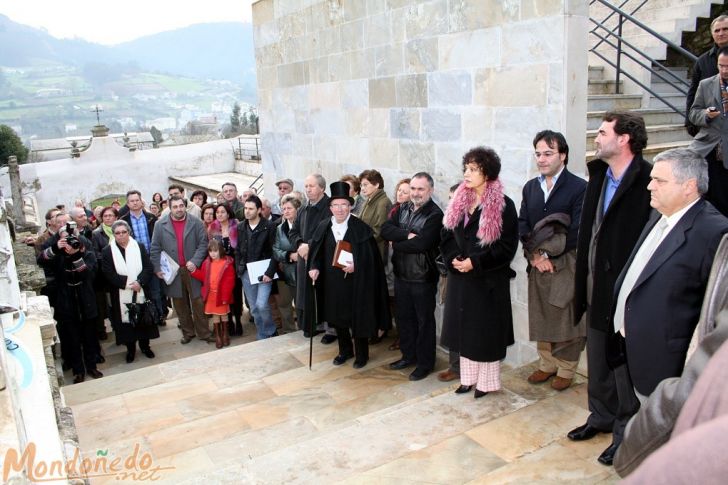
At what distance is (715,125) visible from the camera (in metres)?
4.42

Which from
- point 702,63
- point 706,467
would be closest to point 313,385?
point 702,63

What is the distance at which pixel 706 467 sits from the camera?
0.62m

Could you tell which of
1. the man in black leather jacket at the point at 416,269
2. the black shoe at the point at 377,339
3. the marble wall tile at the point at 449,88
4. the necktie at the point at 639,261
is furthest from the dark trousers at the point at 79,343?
the necktie at the point at 639,261

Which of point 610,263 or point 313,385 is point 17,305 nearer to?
point 313,385

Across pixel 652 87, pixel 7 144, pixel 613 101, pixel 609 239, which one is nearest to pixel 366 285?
pixel 609 239

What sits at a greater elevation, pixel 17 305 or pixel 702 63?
pixel 702 63

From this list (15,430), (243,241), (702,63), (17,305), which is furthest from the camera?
(243,241)

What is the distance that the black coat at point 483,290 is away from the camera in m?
4.04

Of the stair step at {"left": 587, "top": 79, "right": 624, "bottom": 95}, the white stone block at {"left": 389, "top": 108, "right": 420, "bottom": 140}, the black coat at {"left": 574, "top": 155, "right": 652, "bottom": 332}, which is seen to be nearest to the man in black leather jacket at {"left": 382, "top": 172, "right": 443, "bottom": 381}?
the white stone block at {"left": 389, "top": 108, "right": 420, "bottom": 140}

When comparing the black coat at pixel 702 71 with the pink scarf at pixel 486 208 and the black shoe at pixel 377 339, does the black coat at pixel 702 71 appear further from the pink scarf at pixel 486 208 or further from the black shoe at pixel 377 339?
the black shoe at pixel 377 339

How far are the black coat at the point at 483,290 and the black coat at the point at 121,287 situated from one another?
3.86 m

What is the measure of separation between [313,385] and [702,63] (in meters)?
4.07

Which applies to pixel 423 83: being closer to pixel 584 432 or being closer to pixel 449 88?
pixel 449 88

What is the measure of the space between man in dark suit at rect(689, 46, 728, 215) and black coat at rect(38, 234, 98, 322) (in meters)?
5.65
